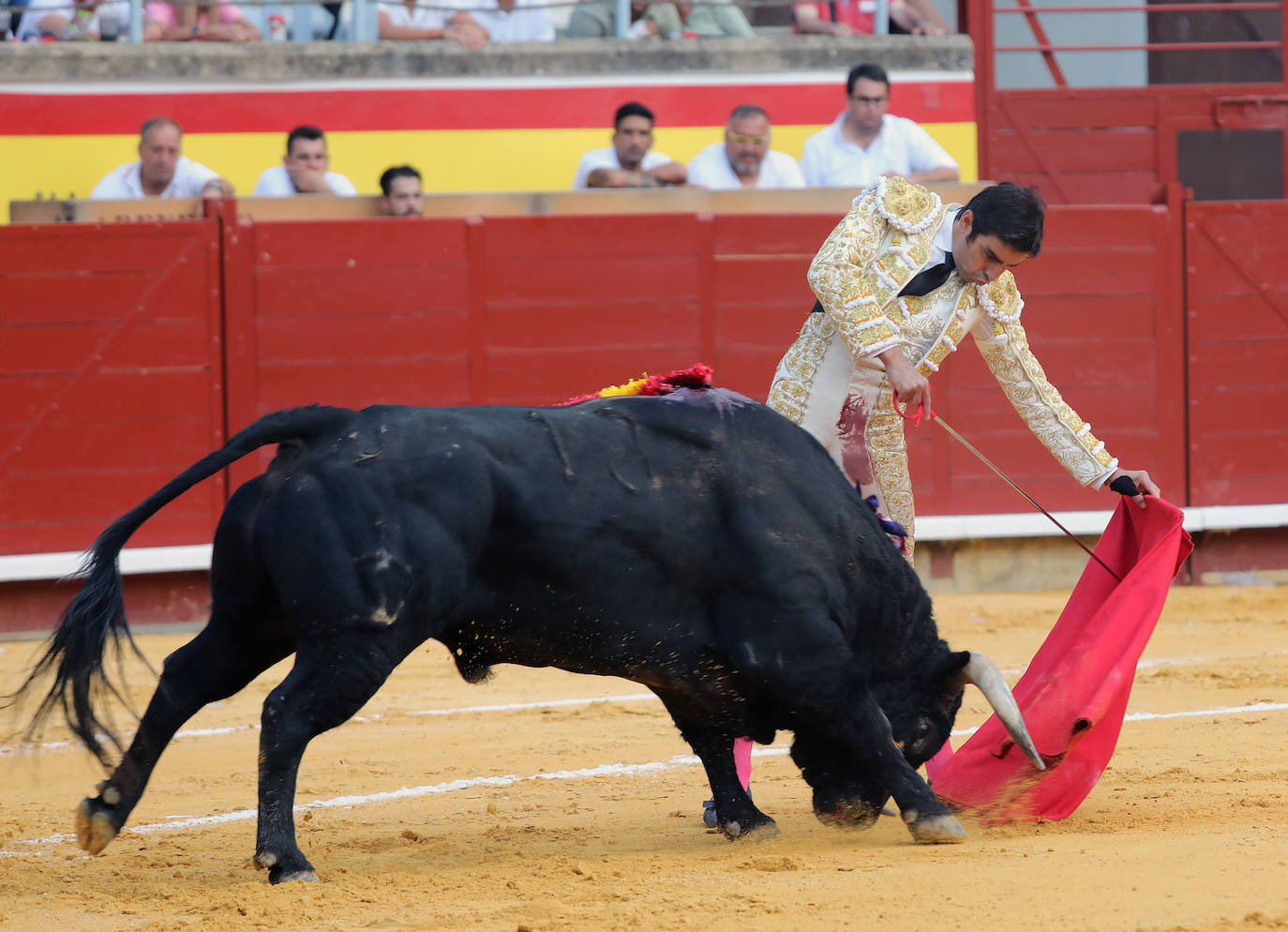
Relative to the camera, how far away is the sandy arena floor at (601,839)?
8.38ft

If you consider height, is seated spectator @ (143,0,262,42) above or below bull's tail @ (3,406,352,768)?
above

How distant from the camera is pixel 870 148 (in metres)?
7.39

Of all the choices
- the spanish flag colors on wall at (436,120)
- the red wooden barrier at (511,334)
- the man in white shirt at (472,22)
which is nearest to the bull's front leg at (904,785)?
the red wooden barrier at (511,334)

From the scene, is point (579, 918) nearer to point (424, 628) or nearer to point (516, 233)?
point (424, 628)

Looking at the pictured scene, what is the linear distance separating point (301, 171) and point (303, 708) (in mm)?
4577

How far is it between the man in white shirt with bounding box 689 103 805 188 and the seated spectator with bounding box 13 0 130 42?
295cm

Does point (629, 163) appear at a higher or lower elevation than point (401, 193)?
higher

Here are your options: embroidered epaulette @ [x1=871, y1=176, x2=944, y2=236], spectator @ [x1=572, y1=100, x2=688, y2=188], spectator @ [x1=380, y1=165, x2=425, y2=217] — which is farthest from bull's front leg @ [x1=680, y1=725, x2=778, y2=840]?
spectator @ [x1=572, y1=100, x2=688, y2=188]

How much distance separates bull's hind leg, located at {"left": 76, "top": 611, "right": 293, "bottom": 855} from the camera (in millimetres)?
2992

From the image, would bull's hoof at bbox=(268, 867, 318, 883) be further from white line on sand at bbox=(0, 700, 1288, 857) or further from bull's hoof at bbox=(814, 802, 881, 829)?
bull's hoof at bbox=(814, 802, 881, 829)

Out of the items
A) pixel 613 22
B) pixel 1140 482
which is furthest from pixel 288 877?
pixel 613 22

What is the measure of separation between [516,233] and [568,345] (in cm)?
50

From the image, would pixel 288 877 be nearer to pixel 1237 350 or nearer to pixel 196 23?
pixel 1237 350

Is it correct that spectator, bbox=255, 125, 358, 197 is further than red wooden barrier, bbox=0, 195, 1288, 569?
Yes
